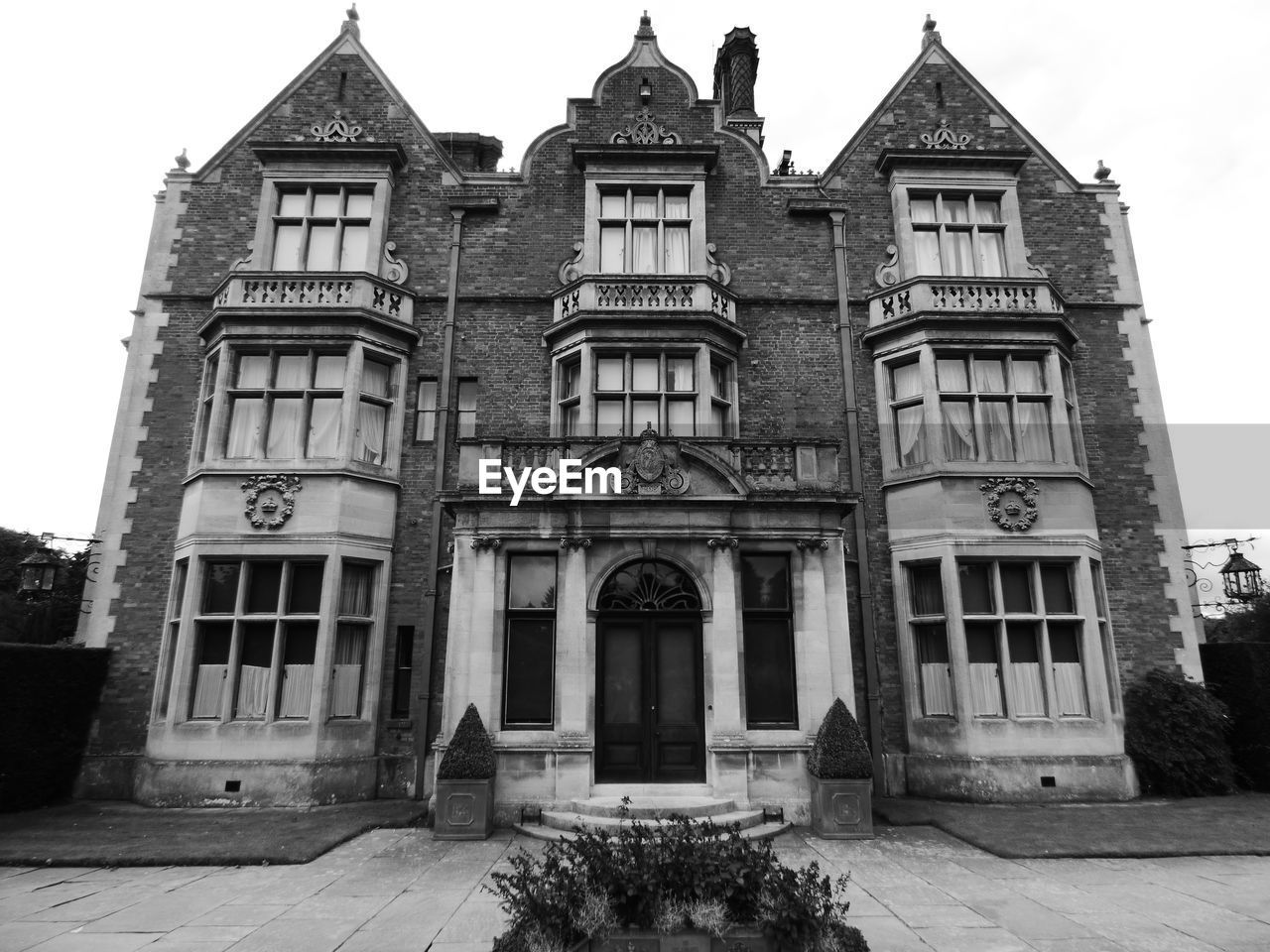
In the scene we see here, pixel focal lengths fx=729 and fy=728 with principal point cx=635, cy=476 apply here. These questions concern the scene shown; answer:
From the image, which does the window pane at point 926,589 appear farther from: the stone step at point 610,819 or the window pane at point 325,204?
the window pane at point 325,204

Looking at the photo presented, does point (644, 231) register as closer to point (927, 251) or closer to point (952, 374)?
point (927, 251)

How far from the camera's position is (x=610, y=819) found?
10.5 meters

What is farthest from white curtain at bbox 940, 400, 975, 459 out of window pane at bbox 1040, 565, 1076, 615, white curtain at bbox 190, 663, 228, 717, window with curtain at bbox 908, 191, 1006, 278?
white curtain at bbox 190, 663, 228, 717

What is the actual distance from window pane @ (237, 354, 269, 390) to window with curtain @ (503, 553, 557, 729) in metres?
6.87

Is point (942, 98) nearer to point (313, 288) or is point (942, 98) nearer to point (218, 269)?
point (313, 288)

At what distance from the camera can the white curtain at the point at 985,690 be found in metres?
13.4

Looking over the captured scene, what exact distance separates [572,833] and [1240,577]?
13.6 metres

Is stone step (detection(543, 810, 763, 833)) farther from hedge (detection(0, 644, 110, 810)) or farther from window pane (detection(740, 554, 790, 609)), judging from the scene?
hedge (detection(0, 644, 110, 810))

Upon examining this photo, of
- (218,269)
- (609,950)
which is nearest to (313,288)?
(218,269)

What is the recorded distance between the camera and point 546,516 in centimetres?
1215

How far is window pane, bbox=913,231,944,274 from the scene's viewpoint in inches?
627

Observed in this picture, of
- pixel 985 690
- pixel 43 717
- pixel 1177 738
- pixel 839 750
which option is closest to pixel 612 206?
pixel 839 750

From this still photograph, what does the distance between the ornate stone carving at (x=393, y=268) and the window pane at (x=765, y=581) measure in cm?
960

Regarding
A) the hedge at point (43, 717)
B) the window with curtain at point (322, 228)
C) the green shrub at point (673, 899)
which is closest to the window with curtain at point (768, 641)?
the green shrub at point (673, 899)
